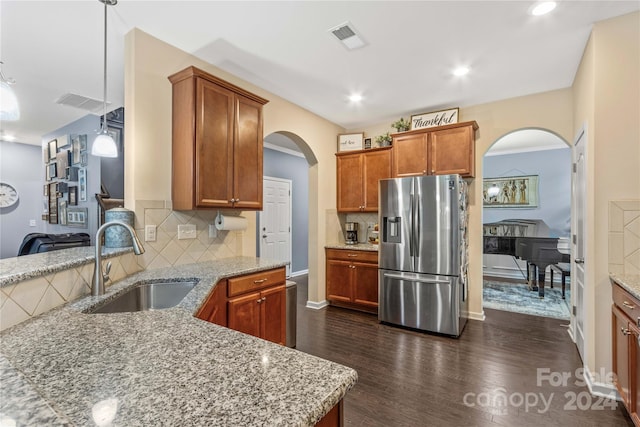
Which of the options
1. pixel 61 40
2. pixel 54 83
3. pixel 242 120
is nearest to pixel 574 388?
pixel 242 120

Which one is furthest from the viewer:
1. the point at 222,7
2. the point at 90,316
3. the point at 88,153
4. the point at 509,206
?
the point at 509,206

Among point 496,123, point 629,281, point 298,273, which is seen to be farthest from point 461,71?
point 298,273

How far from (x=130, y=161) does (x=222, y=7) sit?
1.31m

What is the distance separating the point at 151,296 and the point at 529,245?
5265mm

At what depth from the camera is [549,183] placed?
6.15m

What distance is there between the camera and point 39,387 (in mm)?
720

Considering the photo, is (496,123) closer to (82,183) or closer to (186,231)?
(186,231)

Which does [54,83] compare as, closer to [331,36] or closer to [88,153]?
[88,153]

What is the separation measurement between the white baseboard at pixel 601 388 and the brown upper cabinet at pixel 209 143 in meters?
3.07

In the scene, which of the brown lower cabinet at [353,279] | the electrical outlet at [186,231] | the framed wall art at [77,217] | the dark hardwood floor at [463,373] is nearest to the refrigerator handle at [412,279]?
the brown lower cabinet at [353,279]

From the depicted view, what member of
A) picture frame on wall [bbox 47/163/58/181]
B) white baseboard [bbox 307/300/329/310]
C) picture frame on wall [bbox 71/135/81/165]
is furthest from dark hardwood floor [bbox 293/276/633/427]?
picture frame on wall [bbox 47/163/58/181]

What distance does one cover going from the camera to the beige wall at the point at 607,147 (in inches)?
83.1

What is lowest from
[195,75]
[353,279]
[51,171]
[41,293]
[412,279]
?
[353,279]

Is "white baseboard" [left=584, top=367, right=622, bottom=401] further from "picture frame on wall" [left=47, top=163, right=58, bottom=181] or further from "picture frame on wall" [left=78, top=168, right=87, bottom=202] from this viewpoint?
"picture frame on wall" [left=47, top=163, right=58, bottom=181]
